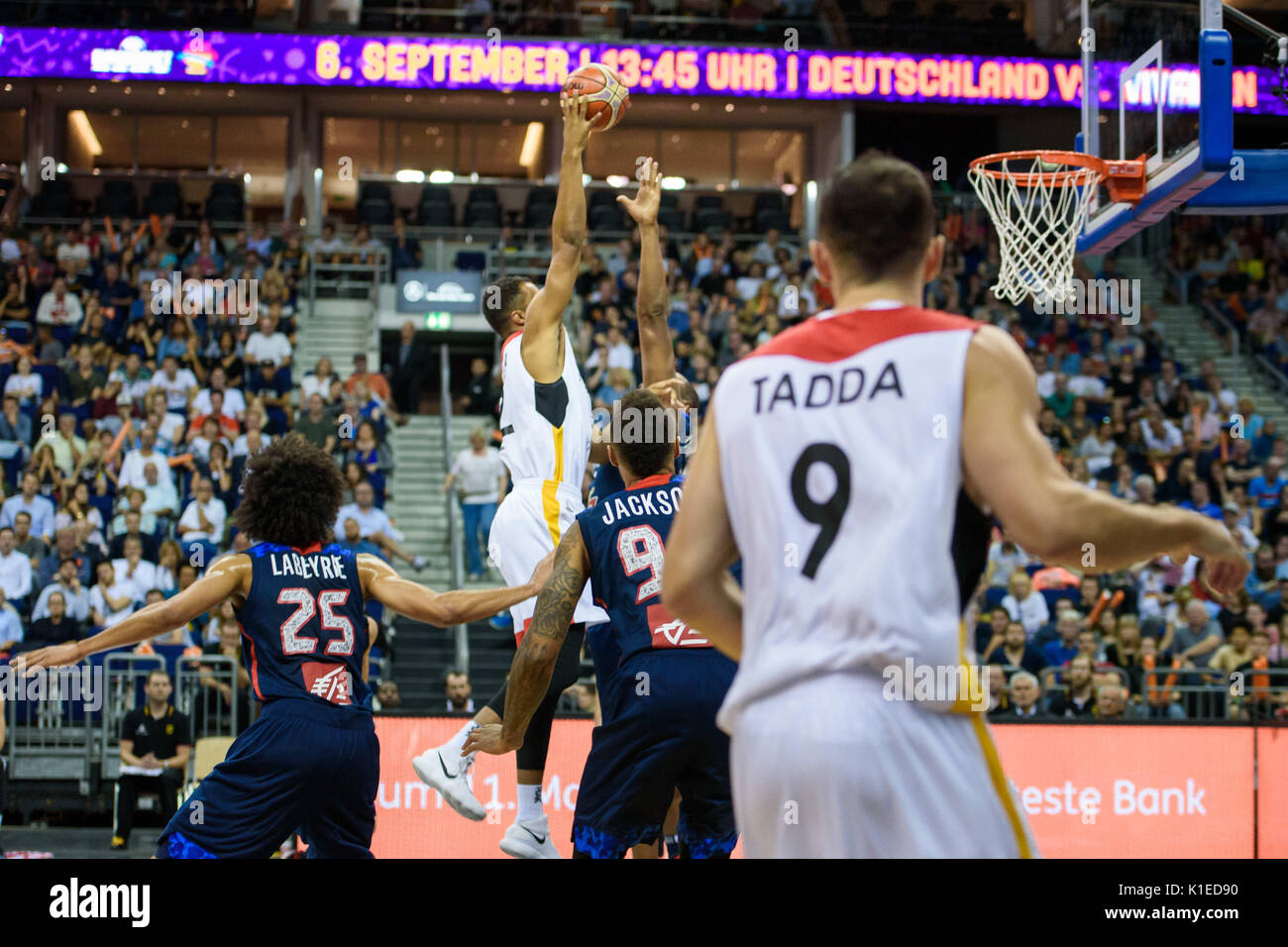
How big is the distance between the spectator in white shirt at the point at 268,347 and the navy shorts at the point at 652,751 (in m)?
13.0

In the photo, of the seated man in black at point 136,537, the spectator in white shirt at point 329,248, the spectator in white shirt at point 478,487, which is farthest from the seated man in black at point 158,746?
the spectator in white shirt at point 329,248

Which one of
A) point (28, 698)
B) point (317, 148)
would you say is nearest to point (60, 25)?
A: point (317, 148)

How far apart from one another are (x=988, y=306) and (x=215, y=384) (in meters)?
11.0

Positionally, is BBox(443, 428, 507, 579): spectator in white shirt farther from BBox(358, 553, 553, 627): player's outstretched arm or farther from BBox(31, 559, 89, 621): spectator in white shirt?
BBox(358, 553, 553, 627): player's outstretched arm

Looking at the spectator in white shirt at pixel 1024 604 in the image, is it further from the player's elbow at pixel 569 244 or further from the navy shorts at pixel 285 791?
the navy shorts at pixel 285 791

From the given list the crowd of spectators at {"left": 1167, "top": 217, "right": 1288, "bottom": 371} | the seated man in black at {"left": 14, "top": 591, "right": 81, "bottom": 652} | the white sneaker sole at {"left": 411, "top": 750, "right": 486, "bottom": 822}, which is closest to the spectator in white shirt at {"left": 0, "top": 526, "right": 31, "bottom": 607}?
the seated man in black at {"left": 14, "top": 591, "right": 81, "bottom": 652}

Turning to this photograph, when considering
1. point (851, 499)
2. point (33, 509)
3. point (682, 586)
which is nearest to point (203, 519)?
point (33, 509)

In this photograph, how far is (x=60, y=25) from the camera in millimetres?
23359

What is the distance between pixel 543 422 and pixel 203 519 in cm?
820

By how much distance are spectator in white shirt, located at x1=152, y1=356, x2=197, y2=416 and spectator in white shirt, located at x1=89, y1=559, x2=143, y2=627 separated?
3.77 metres

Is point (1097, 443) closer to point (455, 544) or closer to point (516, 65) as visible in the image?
point (455, 544)

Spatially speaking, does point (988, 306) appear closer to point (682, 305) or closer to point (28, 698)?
point (682, 305)

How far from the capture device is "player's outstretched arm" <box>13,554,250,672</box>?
5.31 metres
